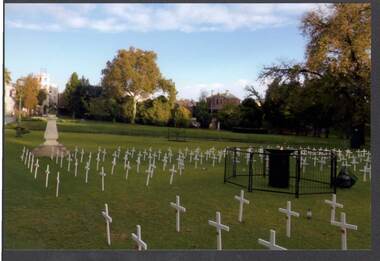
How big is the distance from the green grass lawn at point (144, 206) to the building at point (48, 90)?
1.67 feet

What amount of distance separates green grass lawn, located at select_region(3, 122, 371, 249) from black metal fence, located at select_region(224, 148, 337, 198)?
327 millimetres

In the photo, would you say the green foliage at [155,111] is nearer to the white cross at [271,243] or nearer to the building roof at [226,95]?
the building roof at [226,95]

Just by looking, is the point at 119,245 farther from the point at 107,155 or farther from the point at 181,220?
the point at 107,155

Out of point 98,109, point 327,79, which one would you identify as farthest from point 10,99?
point 327,79

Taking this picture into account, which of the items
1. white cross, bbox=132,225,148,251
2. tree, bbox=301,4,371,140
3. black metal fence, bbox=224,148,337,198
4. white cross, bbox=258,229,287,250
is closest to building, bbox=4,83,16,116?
white cross, bbox=132,225,148,251

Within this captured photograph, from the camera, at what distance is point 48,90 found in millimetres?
9523

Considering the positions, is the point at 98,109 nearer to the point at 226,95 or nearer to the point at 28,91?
the point at 28,91

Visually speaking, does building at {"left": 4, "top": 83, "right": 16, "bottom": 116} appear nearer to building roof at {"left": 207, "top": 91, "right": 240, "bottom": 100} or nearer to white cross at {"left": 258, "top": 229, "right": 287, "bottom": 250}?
building roof at {"left": 207, "top": 91, "right": 240, "bottom": 100}

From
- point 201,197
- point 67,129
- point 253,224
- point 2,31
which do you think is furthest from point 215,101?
point 2,31

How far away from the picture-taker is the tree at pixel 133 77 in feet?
29.0

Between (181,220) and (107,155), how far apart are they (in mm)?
4386

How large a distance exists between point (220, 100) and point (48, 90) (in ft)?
11.7

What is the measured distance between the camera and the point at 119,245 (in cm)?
707

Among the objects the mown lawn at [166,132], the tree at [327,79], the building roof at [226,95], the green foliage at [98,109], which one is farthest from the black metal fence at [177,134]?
the tree at [327,79]
